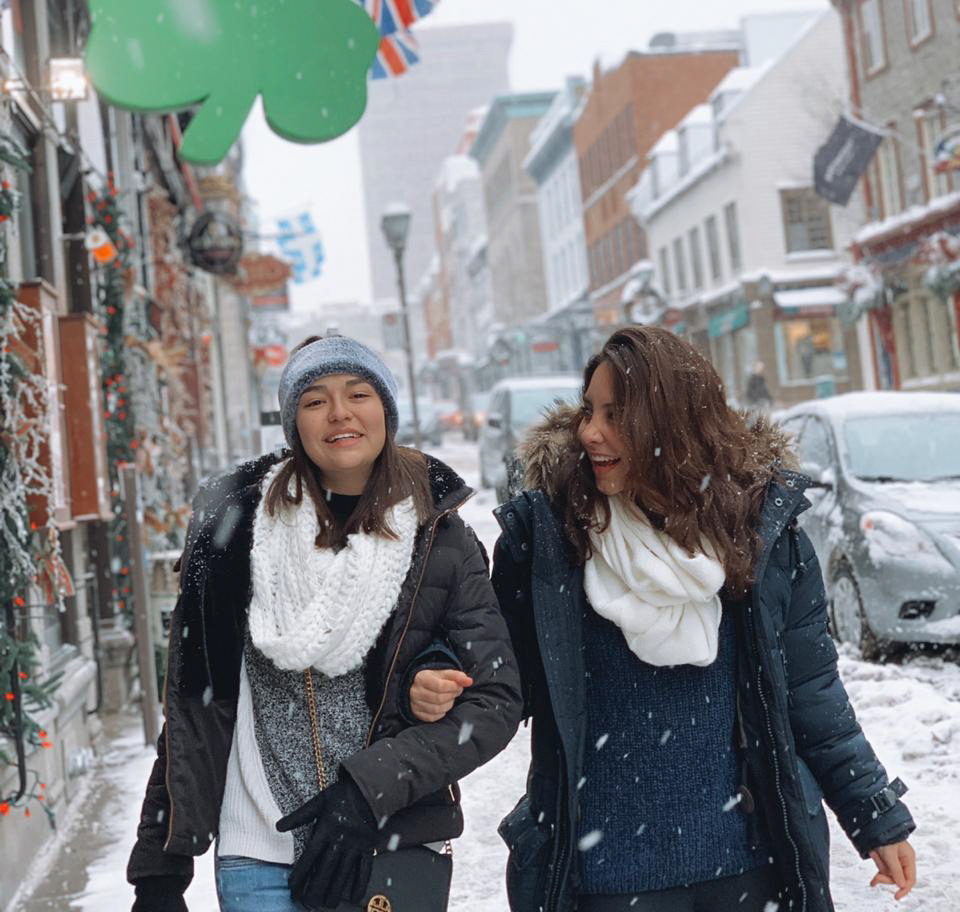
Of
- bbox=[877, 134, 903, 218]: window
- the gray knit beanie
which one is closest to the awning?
bbox=[877, 134, 903, 218]: window

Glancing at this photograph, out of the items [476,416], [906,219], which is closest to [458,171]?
[476,416]

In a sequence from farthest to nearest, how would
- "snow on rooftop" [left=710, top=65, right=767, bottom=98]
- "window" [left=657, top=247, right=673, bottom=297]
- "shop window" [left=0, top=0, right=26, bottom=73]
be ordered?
"window" [left=657, top=247, right=673, bottom=297] → "snow on rooftop" [left=710, top=65, right=767, bottom=98] → "shop window" [left=0, top=0, right=26, bottom=73]

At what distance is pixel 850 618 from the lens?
9.12 metres

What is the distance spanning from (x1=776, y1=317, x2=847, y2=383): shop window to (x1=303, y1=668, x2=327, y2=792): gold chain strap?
3847 cm

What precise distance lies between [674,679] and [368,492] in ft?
2.28

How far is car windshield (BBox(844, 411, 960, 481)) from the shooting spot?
948 cm

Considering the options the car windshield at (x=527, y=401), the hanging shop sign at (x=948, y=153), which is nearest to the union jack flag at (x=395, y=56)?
the car windshield at (x=527, y=401)

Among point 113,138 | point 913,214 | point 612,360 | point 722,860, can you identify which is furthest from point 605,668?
point 913,214

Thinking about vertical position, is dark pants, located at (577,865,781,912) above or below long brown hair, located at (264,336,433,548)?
below

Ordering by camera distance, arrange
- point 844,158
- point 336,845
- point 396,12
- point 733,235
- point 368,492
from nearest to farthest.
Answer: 1. point 336,845
2. point 368,492
3. point 396,12
4. point 844,158
5. point 733,235

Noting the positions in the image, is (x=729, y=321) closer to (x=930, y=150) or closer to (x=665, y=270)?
(x=665, y=270)

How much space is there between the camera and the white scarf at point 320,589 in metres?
2.52

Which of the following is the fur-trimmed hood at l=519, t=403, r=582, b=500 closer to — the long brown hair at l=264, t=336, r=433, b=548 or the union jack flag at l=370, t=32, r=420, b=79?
the long brown hair at l=264, t=336, r=433, b=548

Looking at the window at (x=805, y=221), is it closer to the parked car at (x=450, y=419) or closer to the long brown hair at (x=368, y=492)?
the parked car at (x=450, y=419)
